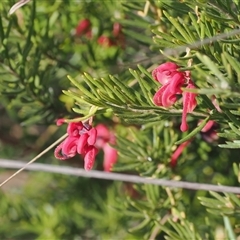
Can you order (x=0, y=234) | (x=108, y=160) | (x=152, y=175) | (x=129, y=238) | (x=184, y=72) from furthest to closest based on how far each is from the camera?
(x=0, y=234)
(x=129, y=238)
(x=108, y=160)
(x=152, y=175)
(x=184, y=72)

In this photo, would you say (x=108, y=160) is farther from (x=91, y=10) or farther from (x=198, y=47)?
(x=198, y=47)

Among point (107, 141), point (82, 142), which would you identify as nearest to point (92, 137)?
point (82, 142)

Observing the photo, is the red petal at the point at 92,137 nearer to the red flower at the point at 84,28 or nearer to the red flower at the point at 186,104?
the red flower at the point at 186,104

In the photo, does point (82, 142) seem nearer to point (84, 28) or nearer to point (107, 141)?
point (107, 141)

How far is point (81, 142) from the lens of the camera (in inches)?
22.6

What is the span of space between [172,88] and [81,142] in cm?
11

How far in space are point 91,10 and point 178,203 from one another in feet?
1.15

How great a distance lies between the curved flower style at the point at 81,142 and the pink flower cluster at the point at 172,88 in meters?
0.07

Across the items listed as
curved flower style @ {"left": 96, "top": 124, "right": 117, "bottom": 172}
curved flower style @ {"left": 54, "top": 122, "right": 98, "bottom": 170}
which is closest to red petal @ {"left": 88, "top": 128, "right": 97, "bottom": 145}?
curved flower style @ {"left": 54, "top": 122, "right": 98, "bottom": 170}

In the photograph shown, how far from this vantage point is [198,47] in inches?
22.0

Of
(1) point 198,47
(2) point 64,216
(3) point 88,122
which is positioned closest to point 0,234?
(2) point 64,216

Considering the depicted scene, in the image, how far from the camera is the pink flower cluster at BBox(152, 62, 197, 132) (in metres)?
0.54

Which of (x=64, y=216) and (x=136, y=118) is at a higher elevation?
(x=136, y=118)

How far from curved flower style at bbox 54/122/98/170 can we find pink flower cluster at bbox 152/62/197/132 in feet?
0.24
